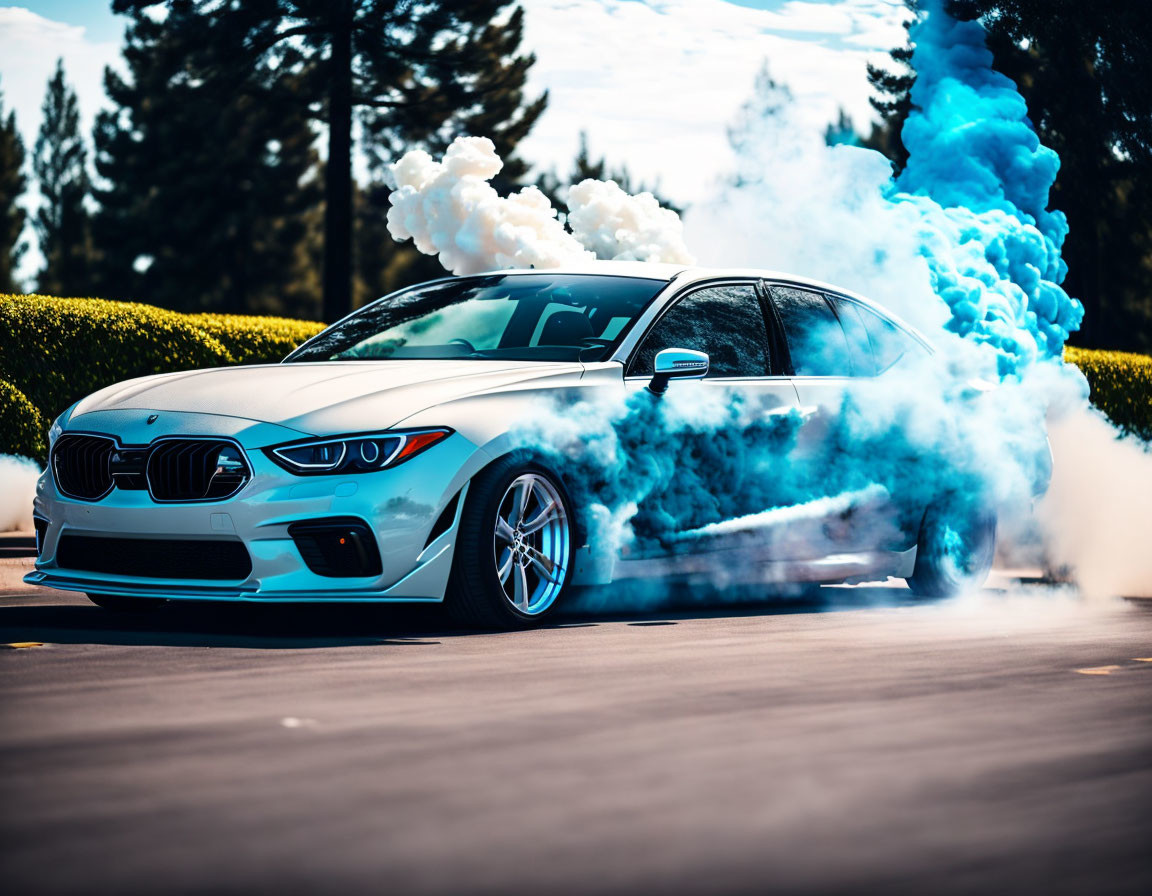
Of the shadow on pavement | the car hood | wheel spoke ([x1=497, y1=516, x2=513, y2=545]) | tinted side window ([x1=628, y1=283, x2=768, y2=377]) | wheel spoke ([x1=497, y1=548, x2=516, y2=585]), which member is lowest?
the shadow on pavement

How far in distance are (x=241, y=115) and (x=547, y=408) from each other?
97.4ft

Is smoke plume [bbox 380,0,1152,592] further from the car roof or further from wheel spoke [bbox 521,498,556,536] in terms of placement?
the car roof

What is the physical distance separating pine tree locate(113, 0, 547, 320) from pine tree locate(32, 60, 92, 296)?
85.0 ft

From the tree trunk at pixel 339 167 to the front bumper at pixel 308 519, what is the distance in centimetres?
1947

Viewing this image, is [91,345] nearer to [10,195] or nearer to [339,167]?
[339,167]

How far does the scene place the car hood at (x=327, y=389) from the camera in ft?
23.4

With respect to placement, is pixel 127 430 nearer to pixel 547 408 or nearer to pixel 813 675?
pixel 547 408

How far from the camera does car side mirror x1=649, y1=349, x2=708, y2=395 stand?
7898 mm

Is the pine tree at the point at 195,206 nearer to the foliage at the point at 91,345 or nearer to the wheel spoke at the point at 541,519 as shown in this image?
the foliage at the point at 91,345

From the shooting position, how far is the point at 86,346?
1356 cm

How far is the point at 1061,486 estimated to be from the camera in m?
12.4

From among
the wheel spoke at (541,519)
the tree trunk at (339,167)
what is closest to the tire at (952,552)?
the wheel spoke at (541,519)

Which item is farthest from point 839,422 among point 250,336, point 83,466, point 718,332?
point 250,336

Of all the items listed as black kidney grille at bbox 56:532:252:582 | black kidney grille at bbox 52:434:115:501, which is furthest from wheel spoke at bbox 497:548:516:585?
black kidney grille at bbox 52:434:115:501
